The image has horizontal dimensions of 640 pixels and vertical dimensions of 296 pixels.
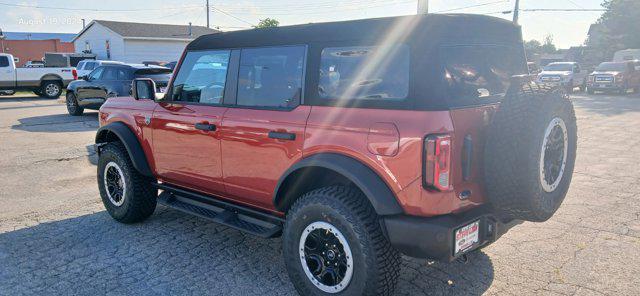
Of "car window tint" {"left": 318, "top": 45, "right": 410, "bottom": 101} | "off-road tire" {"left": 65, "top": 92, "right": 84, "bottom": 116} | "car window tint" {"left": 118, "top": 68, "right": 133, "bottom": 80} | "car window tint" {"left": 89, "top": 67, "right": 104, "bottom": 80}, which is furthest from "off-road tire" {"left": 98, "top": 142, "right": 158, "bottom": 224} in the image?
"off-road tire" {"left": 65, "top": 92, "right": 84, "bottom": 116}

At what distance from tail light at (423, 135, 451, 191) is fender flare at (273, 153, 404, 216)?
25 cm

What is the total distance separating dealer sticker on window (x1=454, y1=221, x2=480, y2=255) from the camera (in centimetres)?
280

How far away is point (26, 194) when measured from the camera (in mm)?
6090

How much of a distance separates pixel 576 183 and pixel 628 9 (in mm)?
45607

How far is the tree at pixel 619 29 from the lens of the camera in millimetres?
42469

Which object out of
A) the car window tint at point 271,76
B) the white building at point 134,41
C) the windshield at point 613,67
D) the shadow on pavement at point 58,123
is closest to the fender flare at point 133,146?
the car window tint at point 271,76

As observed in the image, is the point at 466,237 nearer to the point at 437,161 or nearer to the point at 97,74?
the point at 437,161

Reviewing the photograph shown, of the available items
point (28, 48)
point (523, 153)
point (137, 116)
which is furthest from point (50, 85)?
point (28, 48)

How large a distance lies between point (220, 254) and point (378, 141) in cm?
202

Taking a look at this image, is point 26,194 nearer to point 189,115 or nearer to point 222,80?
point 189,115

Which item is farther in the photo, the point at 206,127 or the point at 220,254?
the point at 220,254

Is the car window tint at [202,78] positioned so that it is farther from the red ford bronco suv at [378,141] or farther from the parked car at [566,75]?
the parked car at [566,75]

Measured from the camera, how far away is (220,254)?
417cm

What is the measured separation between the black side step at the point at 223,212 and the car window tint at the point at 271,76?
2.84ft
